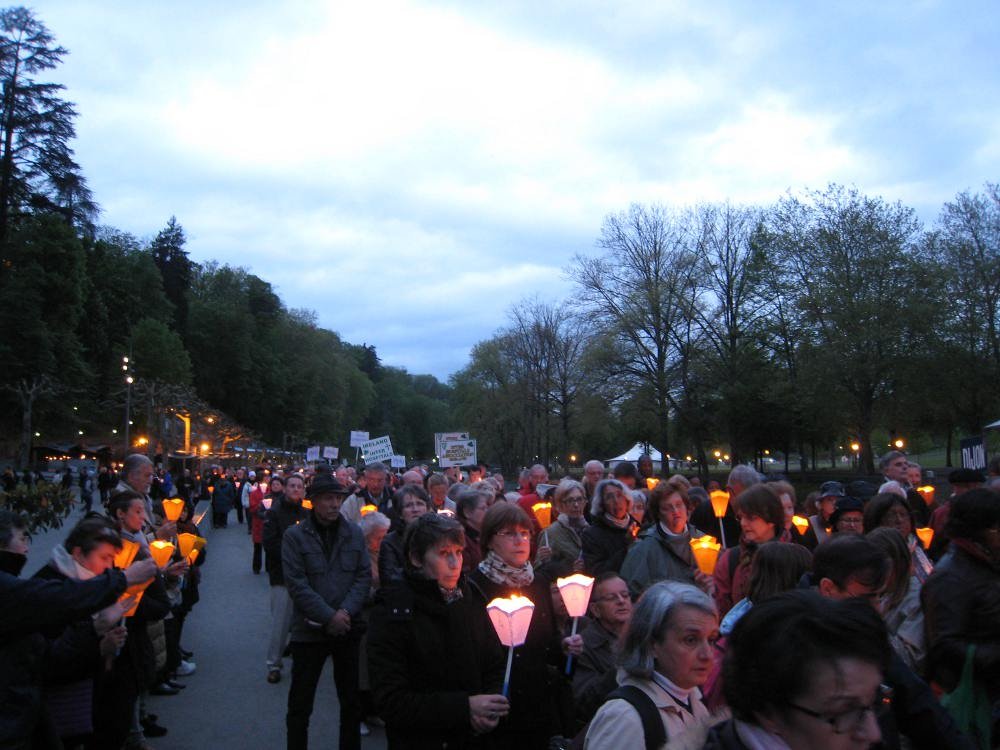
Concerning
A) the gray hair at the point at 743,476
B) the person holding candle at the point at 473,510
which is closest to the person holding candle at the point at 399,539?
the person holding candle at the point at 473,510

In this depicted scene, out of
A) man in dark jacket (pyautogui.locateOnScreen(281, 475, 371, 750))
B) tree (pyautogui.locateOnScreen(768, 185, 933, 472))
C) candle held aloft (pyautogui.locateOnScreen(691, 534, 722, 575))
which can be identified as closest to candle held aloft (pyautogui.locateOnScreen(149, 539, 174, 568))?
man in dark jacket (pyautogui.locateOnScreen(281, 475, 371, 750))

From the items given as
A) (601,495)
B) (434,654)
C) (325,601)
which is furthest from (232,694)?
(434,654)

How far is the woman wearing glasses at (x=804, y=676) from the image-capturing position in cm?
171

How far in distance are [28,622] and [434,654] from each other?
1686 millimetres

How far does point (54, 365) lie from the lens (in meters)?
45.5

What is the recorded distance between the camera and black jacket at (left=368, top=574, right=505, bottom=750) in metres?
3.47

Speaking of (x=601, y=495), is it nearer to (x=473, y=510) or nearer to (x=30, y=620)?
(x=473, y=510)

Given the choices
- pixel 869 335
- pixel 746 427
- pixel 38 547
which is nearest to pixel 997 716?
pixel 38 547

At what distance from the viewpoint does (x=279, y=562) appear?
9.03 m

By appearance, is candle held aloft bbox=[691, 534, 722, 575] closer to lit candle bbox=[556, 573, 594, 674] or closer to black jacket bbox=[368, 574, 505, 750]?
lit candle bbox=[556, 573, 594, 674]

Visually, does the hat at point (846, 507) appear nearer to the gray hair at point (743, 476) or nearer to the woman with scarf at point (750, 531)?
the gray hair at point (743, 476)

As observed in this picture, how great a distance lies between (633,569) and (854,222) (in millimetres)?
32818

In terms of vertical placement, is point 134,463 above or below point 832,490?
above

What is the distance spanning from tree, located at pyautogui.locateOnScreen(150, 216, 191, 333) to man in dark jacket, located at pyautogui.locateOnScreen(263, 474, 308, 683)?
73.0m
